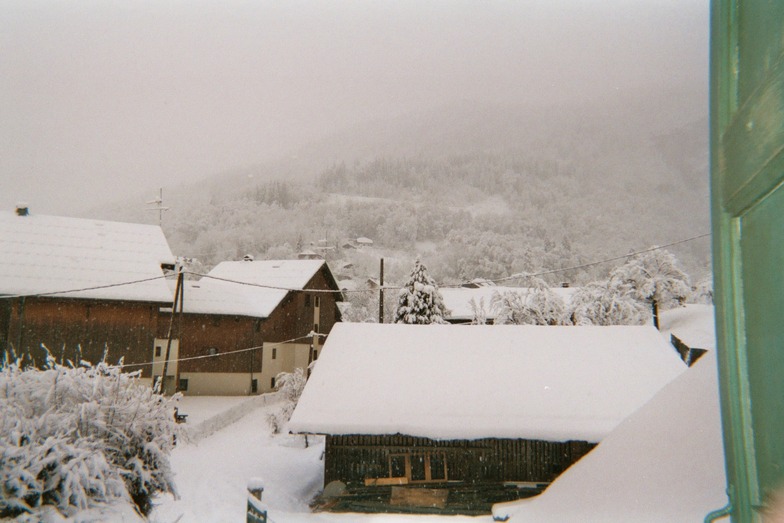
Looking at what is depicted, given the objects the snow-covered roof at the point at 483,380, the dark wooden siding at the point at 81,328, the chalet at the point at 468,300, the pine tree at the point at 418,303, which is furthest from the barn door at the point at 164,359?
the chalet at the point at 468,300

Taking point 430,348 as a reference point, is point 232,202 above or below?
above

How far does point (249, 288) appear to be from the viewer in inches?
1437

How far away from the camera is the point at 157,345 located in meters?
29.9

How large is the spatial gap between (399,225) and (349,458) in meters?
141

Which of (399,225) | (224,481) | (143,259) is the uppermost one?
(399,225)

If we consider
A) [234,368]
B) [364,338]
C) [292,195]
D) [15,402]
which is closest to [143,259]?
[234,368]

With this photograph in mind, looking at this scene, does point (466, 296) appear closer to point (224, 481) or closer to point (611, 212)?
point (224, 481)

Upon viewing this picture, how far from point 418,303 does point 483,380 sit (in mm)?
17629

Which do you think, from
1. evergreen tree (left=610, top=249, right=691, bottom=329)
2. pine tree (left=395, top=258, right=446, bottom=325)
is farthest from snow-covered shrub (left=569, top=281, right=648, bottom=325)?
pine tree (left=395, top=258, right=446, bottom=325)

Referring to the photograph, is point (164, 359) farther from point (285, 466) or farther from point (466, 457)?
point (466, 457)

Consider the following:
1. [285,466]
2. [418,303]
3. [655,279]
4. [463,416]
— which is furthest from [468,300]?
[463,416]

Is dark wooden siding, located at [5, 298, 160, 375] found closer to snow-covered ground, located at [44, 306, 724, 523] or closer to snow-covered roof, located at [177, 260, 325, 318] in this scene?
snow-covered ground, located at [44, 306, 724, 523]

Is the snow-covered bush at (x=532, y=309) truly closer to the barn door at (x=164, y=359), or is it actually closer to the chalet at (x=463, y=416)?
the chalet at (x=463, y=416)

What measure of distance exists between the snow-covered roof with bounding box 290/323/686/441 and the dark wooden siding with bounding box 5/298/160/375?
1164 cm
